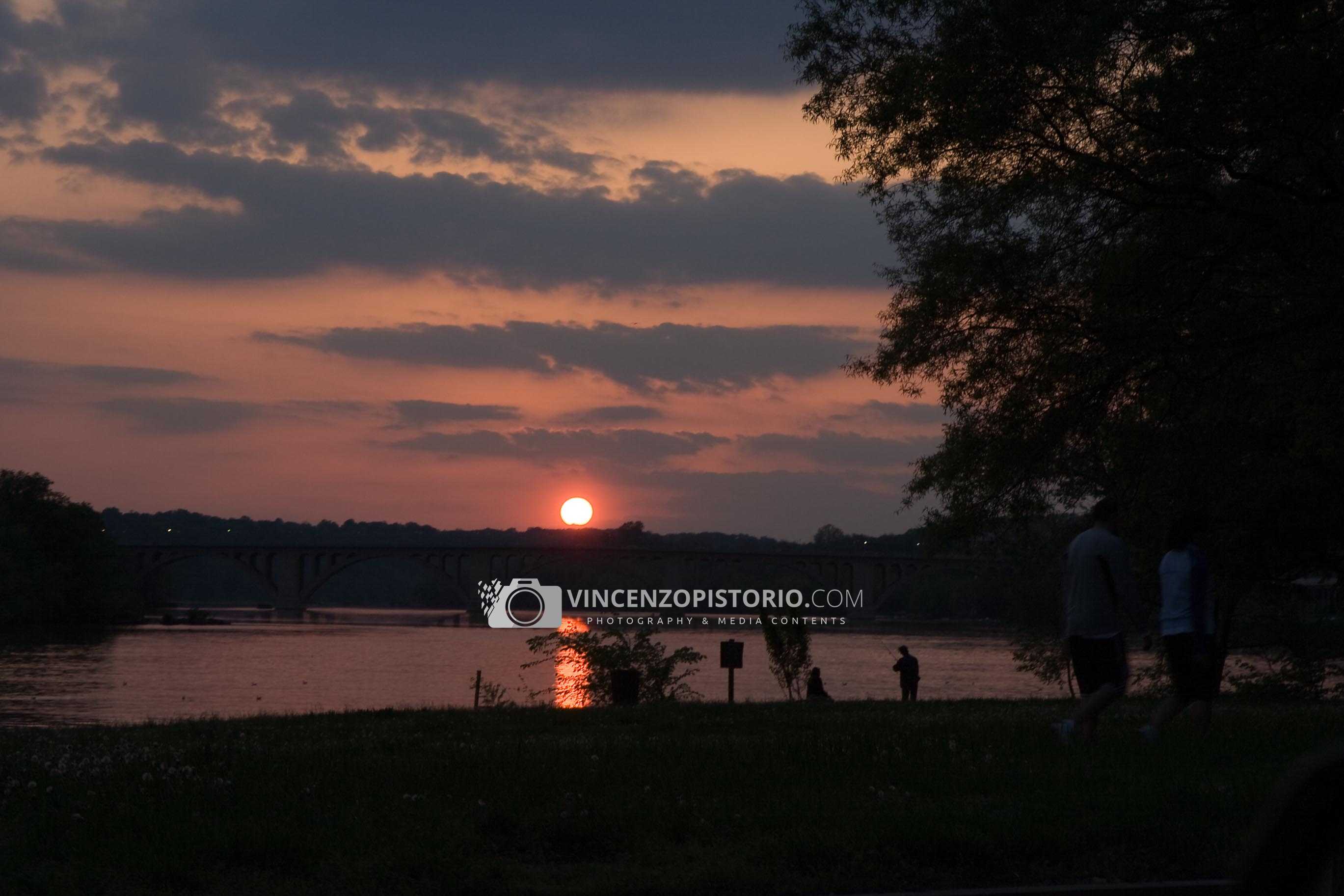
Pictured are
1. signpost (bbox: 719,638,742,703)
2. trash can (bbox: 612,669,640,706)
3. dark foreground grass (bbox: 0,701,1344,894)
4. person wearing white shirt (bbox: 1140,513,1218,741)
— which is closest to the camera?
dark foreground grass (bbox: 0,701,1344,894)

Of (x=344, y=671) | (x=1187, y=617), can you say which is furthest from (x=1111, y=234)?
(x=344, y=671)

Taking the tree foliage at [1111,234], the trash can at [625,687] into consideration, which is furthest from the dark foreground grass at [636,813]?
the trash can at [625,687]

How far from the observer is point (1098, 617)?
10.4m

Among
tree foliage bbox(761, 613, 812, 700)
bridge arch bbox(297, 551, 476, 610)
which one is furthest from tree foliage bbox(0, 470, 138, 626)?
tree foliage bbox(761, 613, 812, 700)

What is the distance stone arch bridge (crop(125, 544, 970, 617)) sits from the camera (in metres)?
100

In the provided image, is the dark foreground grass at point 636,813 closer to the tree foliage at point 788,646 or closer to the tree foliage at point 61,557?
the tree foliage at point 788,646

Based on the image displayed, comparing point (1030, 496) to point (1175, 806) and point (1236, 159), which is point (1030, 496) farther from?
point (1175, 806)

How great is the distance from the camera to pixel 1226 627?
32188mm

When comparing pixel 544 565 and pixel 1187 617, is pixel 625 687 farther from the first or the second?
pixel 544 565

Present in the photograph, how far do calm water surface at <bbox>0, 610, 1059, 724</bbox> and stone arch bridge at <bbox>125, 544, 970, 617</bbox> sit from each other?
483 cm

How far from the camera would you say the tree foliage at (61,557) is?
93062 millimetres

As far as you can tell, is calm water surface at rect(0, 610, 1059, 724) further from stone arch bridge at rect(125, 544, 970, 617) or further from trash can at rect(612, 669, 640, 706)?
trash can at rect(612, 669, 640, 706)

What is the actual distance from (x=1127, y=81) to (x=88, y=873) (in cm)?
1427

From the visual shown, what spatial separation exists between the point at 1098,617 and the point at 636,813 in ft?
15.1
